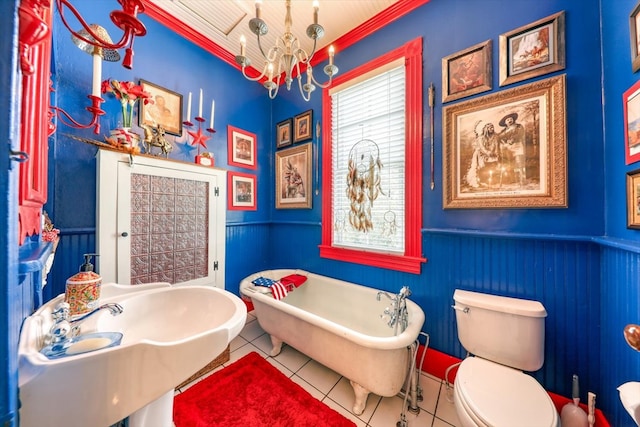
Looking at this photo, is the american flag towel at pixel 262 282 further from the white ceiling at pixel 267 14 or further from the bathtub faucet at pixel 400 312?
the white ceiling at pixel 267 14

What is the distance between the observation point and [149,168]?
1.77 metres

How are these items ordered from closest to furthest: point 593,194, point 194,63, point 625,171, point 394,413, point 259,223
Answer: point 625,171 < point 593,194 < point 394,413 < point 194,63 < point 259,223

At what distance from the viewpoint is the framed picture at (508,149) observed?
140 cm

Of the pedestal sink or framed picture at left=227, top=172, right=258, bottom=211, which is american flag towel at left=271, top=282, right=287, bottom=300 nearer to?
the pedestal sink

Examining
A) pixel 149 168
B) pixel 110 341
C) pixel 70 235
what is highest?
pixel 149 168

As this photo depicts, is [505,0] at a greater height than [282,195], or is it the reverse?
[505,0]

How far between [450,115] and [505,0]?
2.69 ft

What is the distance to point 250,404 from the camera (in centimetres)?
149

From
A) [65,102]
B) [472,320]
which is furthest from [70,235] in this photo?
[472,320]

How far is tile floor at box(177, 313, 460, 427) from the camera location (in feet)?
4.59

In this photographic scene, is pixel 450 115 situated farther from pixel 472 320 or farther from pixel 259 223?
pixel 259 223

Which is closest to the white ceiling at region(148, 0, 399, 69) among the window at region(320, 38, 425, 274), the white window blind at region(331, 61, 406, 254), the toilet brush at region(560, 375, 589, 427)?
the window at region(320, 38, 425, 274)

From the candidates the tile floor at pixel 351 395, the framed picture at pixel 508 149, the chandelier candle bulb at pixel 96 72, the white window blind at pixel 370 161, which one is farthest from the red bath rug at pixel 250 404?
the chandelier candle bulb at pixel 96 72

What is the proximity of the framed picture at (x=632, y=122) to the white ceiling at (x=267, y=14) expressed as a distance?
1.80 meters
